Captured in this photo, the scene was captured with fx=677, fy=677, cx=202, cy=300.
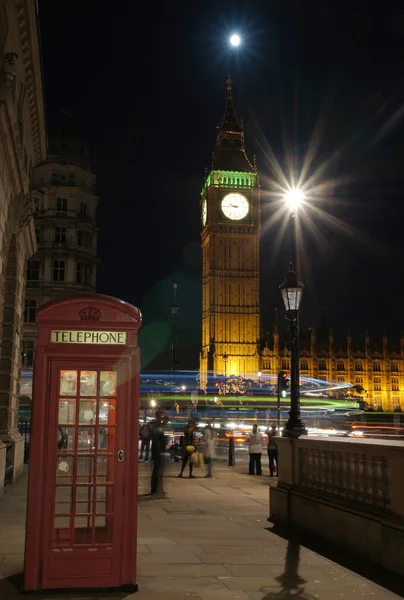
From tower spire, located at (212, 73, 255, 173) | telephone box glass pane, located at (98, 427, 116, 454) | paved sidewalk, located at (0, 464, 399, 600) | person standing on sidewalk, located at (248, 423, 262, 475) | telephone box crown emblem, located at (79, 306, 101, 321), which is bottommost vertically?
paved sidewalk, located at (0, 464, 399, 600)

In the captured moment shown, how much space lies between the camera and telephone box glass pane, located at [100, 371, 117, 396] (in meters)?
6.61

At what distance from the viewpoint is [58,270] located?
49562mm

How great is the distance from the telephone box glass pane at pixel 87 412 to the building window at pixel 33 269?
43923 millimetres

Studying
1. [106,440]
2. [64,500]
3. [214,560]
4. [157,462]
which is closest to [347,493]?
[214,560]

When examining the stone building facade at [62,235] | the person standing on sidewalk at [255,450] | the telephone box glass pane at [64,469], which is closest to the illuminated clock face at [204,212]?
the stone building facade at [62,235]

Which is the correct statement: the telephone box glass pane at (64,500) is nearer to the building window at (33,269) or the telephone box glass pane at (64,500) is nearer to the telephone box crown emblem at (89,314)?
the telephone box crown emblem at (89,314)

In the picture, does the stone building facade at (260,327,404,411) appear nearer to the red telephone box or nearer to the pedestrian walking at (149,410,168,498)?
the pedestrian walking at (149,410,168,498)

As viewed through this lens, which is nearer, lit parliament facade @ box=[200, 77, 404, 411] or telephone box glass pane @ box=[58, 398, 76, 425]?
telephone box glass pane @ box=[58, 398, 76, 425]

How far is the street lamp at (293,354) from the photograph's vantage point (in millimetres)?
11750

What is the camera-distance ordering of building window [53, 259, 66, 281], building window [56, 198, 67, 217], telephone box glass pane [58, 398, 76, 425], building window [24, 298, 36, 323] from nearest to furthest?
telephone box glass pane [58, 398, 76, 425] → building window [24, 298, 36, 323] → building window [53, 259, 66, 281] → building window [56, 198, 67, 217]

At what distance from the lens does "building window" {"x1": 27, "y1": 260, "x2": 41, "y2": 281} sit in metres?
49.1

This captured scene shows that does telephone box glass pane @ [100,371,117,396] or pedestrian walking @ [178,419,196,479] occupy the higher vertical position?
telephone box glass pane @ [100,371,117,396]

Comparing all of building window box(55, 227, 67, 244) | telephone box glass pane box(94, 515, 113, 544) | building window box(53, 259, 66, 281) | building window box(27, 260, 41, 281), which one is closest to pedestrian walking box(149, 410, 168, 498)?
telephone box glass pane box(94, 515, 113, 544)

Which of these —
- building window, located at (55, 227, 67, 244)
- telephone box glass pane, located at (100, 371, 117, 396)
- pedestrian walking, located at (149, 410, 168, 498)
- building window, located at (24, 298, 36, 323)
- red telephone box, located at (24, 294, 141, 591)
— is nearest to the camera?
→ red telephone box, located at (24, 294, 141, 591)
